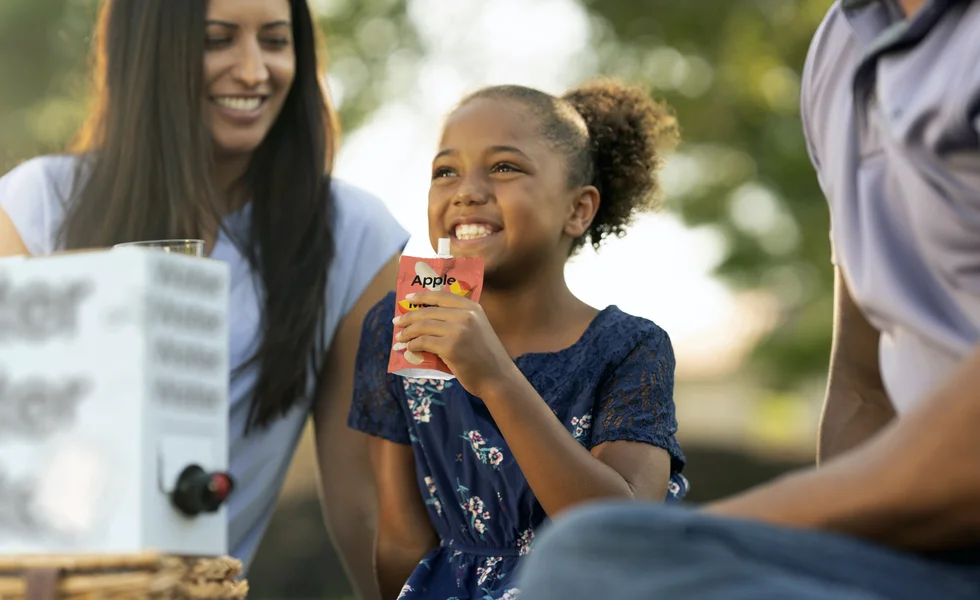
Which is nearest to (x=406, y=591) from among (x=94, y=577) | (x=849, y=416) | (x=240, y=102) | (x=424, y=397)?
(x=424, y=397)

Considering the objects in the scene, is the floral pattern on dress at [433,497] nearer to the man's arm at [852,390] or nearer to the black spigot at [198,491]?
the man's arm at [852,390]

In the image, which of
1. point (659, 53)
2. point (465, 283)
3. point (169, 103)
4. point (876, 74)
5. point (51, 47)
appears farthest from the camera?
point (51, 47)

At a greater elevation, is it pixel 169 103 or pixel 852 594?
pixel 169 103

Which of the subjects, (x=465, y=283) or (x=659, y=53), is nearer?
(x=465, y=283)

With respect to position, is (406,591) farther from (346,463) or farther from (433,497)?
(346,463)

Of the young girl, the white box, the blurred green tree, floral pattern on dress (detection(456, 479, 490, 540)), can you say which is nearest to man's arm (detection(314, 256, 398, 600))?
the young girl

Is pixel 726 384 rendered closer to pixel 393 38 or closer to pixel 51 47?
pixel 393 38

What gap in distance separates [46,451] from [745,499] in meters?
0.90

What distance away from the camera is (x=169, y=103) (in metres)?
3.44

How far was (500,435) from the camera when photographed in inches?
113

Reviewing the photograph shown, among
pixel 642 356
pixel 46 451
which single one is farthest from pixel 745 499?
pixel 642 356

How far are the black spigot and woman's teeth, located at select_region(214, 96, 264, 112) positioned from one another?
1.94m

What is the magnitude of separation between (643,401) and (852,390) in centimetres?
68

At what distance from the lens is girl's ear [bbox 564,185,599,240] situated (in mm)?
3098
